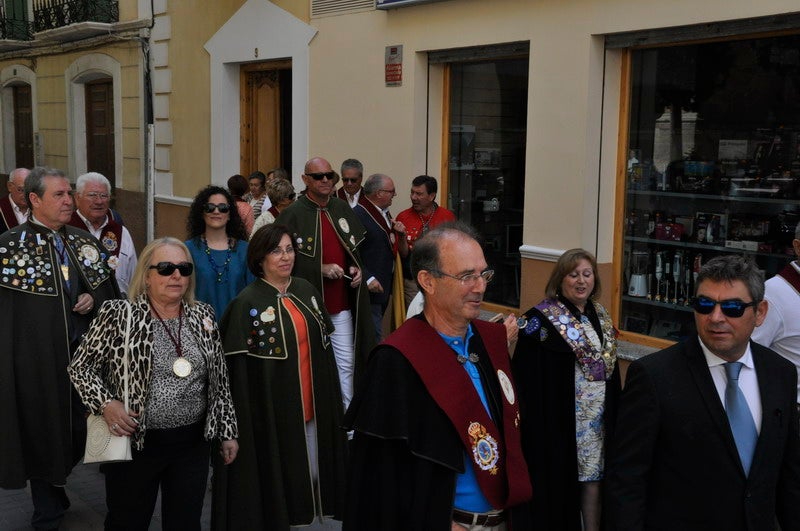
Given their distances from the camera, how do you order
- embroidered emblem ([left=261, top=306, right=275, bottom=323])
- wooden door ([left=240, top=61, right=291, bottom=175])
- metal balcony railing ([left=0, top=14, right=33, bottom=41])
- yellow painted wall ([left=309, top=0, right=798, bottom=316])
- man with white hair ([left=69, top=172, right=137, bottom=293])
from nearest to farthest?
embroidered emblem ([left=261, top=306, right=275, bottom=323]), man with white hair ([left=69, top=172, right=137, bottom=293]), yellow painted wall ([left=309, top=0, right=798, bottom=316]), wooden door ([left=240, top=61, right=291, bottom=175]), metal balcony railing ([left=0, top=14, right=33, bottom=41])

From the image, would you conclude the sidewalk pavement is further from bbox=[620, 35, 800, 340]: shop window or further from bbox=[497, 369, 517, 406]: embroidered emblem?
bbox=[620, 35, 800, 340]: shop window

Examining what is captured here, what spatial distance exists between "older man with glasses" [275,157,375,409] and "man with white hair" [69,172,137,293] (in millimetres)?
1227

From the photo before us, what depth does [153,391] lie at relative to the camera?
444 centimetres

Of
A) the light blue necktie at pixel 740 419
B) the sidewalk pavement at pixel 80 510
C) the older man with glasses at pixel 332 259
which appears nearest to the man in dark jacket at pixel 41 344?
the sidewalk pavement at pixel 80 510

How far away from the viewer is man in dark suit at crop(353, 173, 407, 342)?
8430mm

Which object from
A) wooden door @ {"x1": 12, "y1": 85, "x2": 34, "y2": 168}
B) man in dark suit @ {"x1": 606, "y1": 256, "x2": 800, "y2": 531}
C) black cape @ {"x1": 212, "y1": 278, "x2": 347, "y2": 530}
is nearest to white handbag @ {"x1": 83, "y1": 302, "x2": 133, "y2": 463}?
black cape @ {"x1": 212, "y1": 278, "x2": 347, "y2": 530}

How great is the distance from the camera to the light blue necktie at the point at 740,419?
3.42 meters

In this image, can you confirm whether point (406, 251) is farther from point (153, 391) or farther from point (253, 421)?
point (153, 391)

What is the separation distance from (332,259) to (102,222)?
180 cm

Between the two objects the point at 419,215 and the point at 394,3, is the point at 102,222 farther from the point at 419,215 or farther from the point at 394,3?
the point at 394,3

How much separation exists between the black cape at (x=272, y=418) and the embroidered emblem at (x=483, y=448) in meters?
2.07

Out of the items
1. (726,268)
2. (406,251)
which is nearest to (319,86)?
(406,251)

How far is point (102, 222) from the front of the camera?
24.0 ft

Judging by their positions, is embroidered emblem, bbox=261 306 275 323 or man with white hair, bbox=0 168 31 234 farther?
man with white hair, bbox=0 168 31 234
